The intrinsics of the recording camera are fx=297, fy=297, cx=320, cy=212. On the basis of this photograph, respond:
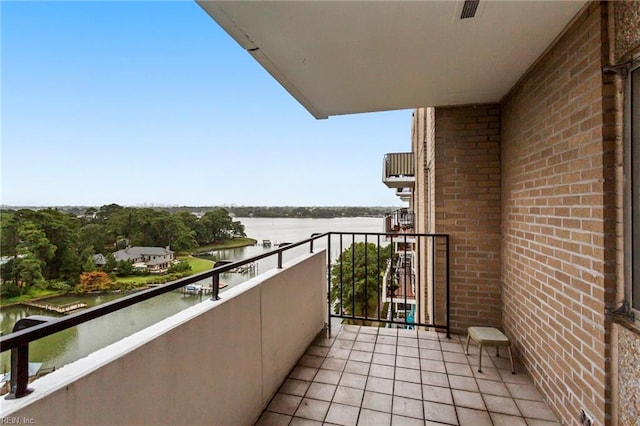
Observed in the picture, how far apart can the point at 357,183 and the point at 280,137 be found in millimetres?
5010

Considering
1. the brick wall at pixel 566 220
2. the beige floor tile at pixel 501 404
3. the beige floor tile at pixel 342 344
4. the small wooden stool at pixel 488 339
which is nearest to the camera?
the brick wall at pixel 566 220

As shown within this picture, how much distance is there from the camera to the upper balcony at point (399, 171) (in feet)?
26.2

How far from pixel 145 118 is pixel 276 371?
31.8 feet

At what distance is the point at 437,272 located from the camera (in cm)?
320

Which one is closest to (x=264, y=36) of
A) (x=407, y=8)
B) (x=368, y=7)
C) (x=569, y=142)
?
(x=368, y=7)

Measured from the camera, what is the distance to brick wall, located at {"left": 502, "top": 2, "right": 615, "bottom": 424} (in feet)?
4.74

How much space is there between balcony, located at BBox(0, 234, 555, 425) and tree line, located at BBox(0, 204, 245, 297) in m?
0.91

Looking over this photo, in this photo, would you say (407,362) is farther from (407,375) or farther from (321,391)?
(321,391)

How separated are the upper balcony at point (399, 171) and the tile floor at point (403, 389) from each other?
5532 mm

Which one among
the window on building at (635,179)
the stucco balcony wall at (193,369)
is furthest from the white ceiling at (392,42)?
the stucco balcony wall at (193,369)

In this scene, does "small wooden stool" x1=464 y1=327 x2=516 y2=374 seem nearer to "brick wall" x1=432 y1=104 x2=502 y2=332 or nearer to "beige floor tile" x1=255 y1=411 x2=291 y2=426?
"brick wall" x1=432 y1=104 x2=502 y2=332

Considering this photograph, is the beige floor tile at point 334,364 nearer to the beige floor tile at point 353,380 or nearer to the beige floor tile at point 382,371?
the beige floor tile at point 353,380

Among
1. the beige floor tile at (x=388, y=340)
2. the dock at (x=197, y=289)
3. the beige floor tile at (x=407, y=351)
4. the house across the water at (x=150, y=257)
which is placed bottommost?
the beige floor tile at (x=407, y=351)

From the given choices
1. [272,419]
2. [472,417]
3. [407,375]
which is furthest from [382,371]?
[272,419]
